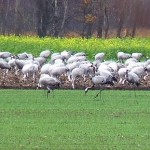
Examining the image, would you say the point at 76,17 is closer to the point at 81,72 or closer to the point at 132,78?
the point at 81,72

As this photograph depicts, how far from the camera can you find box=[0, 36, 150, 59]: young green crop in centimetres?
4194

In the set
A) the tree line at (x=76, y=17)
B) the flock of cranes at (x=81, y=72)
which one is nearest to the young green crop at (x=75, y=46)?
the tree line at (x=76, y=17)

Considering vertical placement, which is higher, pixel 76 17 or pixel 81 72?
pixel 81 72

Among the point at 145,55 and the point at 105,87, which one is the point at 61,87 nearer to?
the point at 105,87

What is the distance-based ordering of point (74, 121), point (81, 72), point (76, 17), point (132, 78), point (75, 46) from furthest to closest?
point (76, 17) → point (75, 46) → point (81, 72) → point (132, 78) → point (74, 121)

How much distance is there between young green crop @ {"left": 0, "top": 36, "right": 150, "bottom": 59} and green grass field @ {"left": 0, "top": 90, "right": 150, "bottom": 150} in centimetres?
1690

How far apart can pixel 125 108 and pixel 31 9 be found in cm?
5292

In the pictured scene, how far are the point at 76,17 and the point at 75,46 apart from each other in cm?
2420

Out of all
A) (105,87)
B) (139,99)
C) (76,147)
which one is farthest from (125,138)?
(105,87)

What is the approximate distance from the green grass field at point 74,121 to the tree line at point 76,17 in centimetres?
2576

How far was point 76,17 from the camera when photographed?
220 ft

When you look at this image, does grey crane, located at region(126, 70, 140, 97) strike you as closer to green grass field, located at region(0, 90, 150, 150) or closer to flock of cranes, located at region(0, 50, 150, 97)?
flock of cranes, located at region(0, 50, 150, 97)

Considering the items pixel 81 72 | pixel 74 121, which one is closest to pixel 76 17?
pixel 81 72

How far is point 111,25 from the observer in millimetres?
65375
